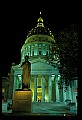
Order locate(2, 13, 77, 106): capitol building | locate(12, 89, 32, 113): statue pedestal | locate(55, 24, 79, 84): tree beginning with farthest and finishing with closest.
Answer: locate(2, 13, 77, 106): capitol building
locate(55, 24, 79, 84): tree
locate(12, 89, 32, 113): statue pedestal

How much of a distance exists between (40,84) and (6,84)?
11.7 meters

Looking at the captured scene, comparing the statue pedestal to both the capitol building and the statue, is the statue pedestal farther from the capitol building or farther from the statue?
the capitol building

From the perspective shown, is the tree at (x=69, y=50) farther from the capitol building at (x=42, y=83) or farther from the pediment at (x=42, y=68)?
the pediment at (x=42, y=68)

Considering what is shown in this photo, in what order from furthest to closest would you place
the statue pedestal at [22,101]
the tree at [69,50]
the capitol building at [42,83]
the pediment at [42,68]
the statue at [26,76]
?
the pediment at [42,68], the capitol building at [42,83], the tree at [69,50], the statue at [26,76], the statue pedestal at [22,101]

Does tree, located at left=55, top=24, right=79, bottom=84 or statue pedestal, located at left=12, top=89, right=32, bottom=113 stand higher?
tree, located at left=55, top=24, right=79, bottom=84

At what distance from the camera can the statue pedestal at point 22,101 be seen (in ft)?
44.7

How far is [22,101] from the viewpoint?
1369 centimetres

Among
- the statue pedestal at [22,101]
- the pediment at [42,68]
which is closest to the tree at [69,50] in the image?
the statue pedestal at [22,101]

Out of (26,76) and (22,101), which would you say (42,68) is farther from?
(22,101)

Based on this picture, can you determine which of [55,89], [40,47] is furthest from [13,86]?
[40,47]

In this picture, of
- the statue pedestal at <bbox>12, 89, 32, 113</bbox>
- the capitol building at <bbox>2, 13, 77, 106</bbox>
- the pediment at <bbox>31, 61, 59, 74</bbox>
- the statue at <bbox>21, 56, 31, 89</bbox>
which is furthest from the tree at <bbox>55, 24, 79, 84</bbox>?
the pediment at <bbox>31, 61, 59, 74</bbox>

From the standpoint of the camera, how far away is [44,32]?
266ft

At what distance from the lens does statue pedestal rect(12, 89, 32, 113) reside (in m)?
13.6

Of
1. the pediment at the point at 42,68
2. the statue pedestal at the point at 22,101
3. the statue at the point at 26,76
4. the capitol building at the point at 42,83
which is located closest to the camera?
the statue pedestal at the point at 22,101
